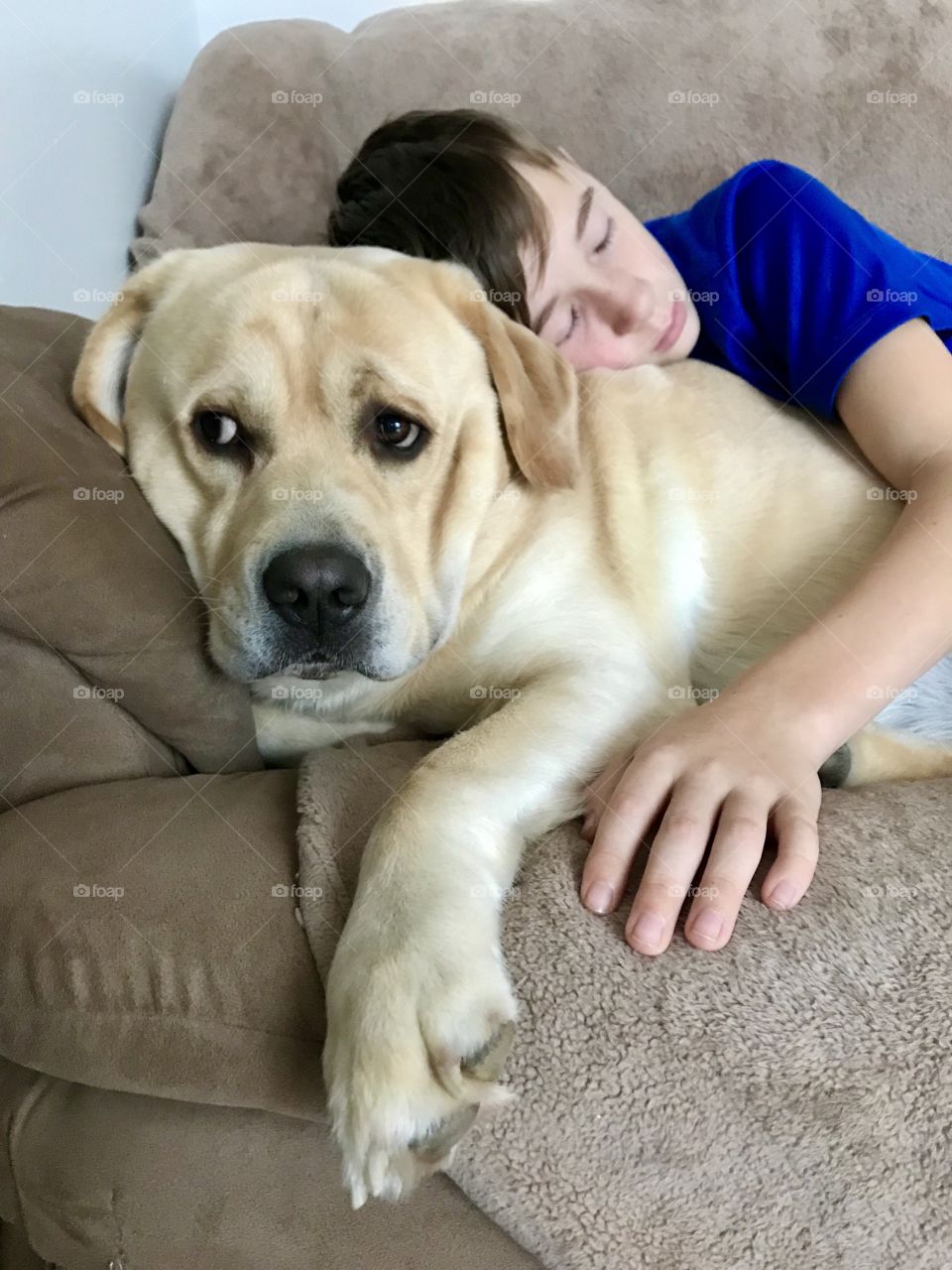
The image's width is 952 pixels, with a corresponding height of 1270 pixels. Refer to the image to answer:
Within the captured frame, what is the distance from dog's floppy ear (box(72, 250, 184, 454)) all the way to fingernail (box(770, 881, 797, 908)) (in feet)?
3.67

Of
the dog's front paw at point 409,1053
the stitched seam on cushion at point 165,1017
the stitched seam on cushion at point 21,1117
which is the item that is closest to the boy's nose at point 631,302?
the dog's front paw at point 409,1053

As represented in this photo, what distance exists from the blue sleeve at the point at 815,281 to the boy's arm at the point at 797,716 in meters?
0.06

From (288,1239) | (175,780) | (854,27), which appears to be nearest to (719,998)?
(288,1239)

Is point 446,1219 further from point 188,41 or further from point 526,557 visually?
point 188,41

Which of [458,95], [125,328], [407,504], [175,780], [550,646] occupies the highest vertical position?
[458,95]

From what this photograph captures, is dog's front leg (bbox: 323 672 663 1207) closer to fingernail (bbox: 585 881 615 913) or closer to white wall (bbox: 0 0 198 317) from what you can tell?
fingernail (bbox: 585 881 615 913)

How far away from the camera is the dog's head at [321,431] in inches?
51.4

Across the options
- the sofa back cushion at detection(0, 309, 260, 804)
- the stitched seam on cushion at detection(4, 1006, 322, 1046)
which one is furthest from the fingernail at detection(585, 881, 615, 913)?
the sofa back cushion at detection(0, 309, 260, 804)

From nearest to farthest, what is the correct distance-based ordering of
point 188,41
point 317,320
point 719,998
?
point 719,998 → point 317,320 → point 188,41

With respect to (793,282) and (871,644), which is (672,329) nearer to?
(793,282)

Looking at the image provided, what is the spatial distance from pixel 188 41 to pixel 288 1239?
3.22 m

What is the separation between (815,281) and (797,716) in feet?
3.18

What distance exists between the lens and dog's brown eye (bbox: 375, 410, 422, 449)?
4.66 ft

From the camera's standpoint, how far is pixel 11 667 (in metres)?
1.21
